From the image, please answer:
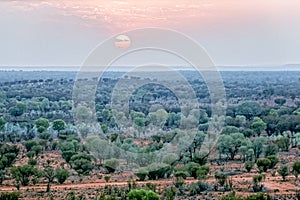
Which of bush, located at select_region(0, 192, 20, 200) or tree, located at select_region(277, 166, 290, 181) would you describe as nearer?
bush, located at select_region(0, 192, 20, 200)

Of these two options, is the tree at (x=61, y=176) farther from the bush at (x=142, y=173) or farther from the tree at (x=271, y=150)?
the tree at (x=271, y=150)

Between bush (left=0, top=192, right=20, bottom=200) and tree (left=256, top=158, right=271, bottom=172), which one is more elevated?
bush (left=0, top=192, right=20, bottom=200)

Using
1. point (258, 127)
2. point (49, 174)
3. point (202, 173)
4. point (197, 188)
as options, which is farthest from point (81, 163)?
point (258, 127)

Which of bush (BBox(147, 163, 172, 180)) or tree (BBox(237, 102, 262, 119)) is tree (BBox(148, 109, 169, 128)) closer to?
→ tree (BBox(237, 102, 262, 119))

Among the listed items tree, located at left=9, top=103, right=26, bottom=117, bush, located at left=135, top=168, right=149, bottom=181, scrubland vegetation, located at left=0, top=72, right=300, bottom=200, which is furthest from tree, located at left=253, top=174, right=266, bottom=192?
tree, located at left=9, top=103, right=26, bottom=117

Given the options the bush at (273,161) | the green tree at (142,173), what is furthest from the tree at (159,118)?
the green tree at (142,173)

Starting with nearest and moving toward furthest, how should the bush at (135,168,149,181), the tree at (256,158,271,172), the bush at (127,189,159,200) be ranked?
the bush at (127,189,159,200), the bush at (135,168,149,181), the tree at (256,158,271,172)

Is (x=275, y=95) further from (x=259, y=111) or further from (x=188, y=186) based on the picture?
(x=188, y=186)

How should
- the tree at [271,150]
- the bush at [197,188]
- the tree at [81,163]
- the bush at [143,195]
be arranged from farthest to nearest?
the tree at [271,150]
the tree at [81,163]
the bush at [197,188]
the bush at [143,195]

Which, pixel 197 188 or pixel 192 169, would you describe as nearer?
pixel 197 188

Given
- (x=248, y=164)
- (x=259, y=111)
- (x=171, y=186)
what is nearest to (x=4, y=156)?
(x=171, y=186)

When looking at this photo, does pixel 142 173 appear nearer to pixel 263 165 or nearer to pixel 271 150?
pixel 263 165

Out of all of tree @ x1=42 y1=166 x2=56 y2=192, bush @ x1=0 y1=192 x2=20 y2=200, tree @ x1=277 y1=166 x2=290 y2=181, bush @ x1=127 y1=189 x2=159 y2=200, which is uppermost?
bush @ x1=127 y1=189 x2=159 y2=200
